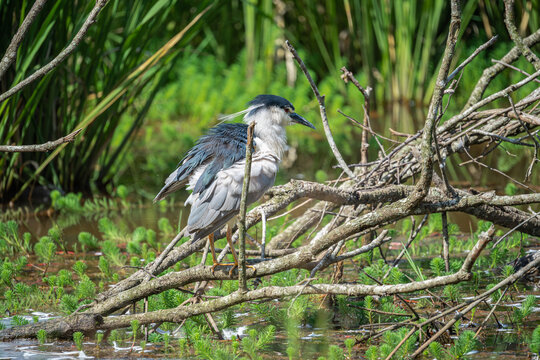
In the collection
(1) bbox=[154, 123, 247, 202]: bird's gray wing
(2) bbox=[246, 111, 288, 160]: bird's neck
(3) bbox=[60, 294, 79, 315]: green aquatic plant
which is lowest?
(3) bbox=[60, 294, 79, 315]: green aquatic plant

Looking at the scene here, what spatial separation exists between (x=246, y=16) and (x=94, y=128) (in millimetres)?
5686

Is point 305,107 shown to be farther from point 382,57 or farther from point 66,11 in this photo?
point 66,11

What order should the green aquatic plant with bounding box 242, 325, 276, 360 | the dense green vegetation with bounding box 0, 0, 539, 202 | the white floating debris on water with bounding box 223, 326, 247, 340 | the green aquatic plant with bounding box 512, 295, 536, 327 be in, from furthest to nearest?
1. the dense green vegetation with bounding box 0, 0, 539, 202
2. the white floating debris on water with bounding box 223, 326, 247, 340
3. the green aquatic plant with bounding box 512, 295, 536, 327
4. the green aquatic plant with bounding box 242, 325, 276, 360

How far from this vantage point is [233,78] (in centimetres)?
1130

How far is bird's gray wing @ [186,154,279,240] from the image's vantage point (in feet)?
11.2

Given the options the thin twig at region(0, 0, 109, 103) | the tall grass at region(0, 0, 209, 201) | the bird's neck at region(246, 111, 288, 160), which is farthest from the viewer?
the tall grass at region(0, 0, 209, 201)

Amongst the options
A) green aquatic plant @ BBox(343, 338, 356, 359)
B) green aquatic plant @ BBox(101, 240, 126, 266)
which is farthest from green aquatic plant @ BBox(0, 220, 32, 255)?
green aquatic plant @ BBox(343, 338, 356, 359)

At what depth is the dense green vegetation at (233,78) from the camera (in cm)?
635

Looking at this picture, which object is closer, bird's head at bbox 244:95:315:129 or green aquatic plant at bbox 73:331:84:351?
green aquatic plant at bbox 73:331:84:351

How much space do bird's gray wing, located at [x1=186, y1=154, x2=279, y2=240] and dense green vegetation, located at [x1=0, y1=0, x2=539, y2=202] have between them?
2.60 meters

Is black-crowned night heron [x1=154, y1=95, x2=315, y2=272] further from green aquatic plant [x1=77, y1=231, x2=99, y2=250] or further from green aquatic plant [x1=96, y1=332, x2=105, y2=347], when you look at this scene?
green aquatic plant [x1=77, y1=231, x2=99, y2=250]

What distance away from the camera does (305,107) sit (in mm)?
10680

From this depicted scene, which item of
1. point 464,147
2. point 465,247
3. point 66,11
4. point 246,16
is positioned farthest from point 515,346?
point 246,16

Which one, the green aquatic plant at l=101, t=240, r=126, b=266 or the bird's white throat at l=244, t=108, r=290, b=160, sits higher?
the bird's white throat at l=244, t=108, r=290, b=160
